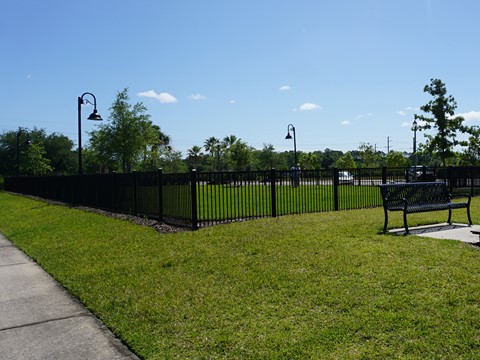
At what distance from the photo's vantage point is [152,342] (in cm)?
385

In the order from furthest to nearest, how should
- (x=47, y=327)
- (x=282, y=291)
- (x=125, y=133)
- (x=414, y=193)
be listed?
(x=125, y=133) → (x=414, y=193) → (x=282, y=291) → (x=47, y=327)

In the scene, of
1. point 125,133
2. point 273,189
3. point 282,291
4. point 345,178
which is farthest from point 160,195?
point 125,133

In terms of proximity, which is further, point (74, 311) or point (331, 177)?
point (331, 177)

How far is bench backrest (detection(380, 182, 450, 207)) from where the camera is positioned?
28.7ft

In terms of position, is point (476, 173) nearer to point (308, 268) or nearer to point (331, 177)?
point (331, 177)

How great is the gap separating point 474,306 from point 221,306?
8.26 feet

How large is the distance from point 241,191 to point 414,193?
4.15 metres

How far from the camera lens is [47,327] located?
4.38 meters

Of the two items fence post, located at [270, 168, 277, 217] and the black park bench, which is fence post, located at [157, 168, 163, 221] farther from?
the black park bench

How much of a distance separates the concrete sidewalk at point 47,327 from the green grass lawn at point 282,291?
0.16m

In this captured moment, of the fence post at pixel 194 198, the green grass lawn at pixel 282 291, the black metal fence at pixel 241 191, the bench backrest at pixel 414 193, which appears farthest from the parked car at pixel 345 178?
the fence post at pixel 194 198

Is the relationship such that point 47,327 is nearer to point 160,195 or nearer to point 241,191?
point 241,191

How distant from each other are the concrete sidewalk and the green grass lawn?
6.3 inches

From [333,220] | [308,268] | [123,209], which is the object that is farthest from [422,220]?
[123,209]
